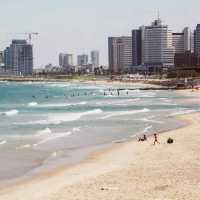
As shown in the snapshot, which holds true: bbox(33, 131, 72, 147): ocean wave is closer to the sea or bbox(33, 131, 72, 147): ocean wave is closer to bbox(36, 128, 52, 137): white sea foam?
the sea

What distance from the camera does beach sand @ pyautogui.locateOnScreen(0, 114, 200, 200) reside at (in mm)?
20906

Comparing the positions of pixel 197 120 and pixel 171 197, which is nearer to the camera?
pixel 171 197

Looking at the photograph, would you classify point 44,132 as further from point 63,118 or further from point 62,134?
point 63,118

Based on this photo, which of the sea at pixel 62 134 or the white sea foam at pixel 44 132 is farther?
the white sea foam at pixel 44 132

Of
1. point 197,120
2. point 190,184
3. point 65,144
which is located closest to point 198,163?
point 190,184

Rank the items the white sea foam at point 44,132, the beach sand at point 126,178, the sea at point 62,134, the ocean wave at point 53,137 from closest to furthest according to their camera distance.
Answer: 1. the beach sand at point 126,178
2. the sea at point 62,134
3. the ocean wave at point 53,137
4. the white sea foam at point 44,132

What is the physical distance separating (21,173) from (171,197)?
30.9 ft

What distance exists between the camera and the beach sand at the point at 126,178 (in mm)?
20906

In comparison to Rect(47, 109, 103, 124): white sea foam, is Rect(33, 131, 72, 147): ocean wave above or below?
above

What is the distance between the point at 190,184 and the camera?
22.0 metres

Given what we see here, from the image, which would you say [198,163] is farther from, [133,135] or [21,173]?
[133,135]

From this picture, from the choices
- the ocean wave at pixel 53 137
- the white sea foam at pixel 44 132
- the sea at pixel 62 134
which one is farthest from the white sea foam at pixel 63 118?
the ocean wave at pixel 53 137

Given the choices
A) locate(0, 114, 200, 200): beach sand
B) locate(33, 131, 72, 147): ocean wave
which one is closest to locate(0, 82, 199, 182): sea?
Result: locate(33, 131, 72, 147): ocean wave

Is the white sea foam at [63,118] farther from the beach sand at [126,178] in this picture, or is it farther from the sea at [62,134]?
the beach sand at [126,178]
